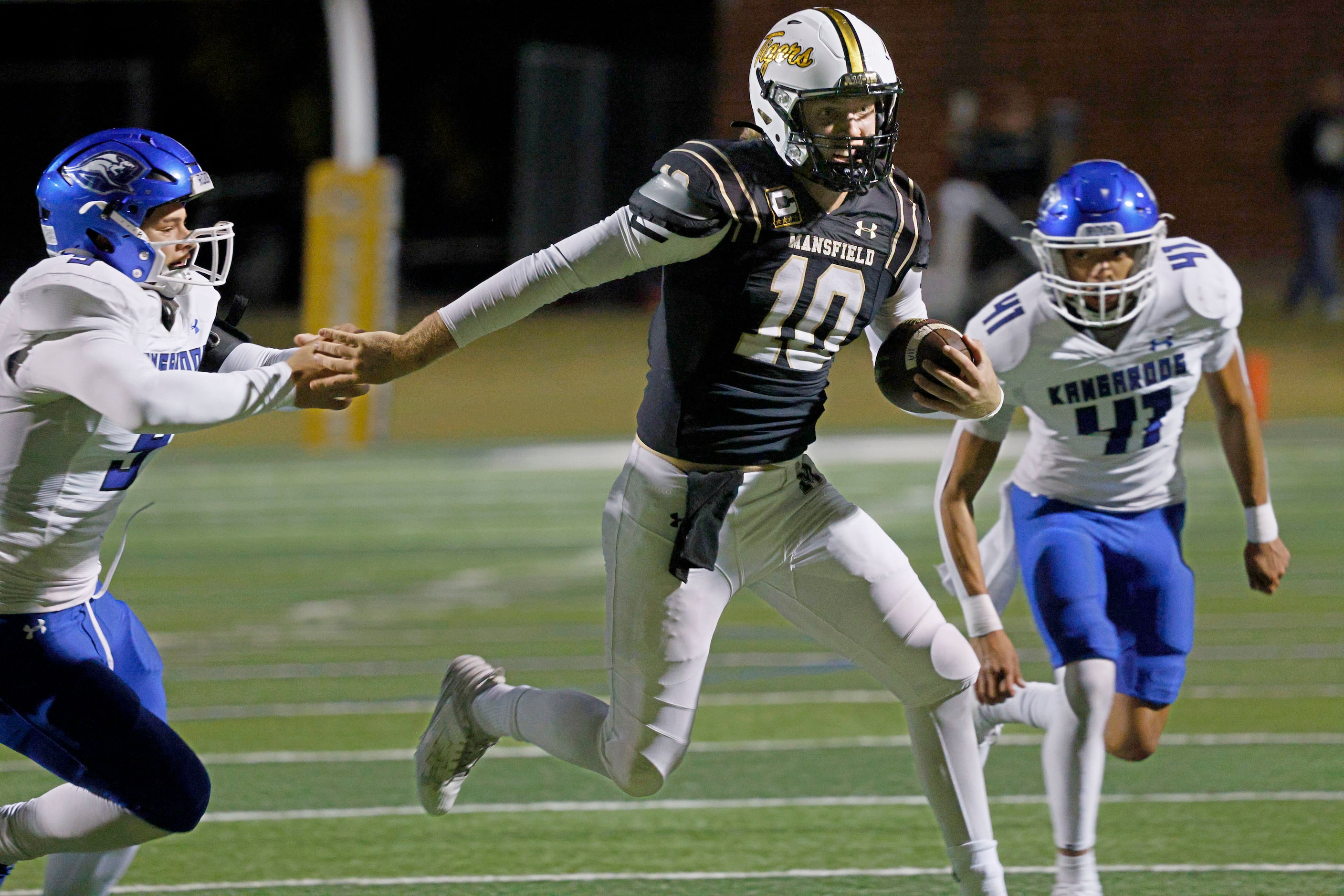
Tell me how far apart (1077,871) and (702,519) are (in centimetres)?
111

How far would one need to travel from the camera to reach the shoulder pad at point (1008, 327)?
3.95 metres

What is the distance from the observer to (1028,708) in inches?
161

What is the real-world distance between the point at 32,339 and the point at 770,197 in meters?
1.32

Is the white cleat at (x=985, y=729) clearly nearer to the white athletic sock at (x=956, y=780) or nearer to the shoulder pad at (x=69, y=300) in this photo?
the white athletic sock at (x=956, y=780)

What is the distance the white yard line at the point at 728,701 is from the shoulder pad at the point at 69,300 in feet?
9.44

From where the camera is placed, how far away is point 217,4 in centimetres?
1727

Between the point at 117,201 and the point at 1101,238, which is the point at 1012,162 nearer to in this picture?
the point at 1101,238

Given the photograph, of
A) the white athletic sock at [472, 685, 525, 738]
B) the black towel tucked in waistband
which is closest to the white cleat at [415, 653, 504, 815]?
the white athletic sock at [472, 685, 525, 738]

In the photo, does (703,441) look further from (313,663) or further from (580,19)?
(580,19)

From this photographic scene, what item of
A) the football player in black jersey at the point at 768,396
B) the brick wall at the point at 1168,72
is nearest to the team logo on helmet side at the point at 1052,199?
the football player in black jersey at the point at 768,396

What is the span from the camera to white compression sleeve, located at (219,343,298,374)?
11.5ft

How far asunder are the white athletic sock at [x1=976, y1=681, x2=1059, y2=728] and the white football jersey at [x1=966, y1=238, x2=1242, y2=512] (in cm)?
44

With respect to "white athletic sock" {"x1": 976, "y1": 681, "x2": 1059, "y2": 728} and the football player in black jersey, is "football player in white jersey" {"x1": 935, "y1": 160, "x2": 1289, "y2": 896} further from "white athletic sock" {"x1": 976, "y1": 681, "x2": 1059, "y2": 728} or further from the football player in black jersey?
the football player in black jersey

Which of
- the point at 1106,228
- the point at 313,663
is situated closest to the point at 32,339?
the point at 1106,228
